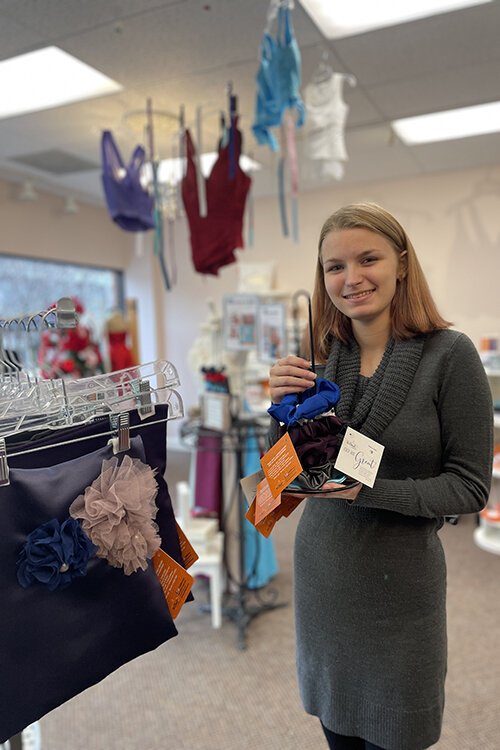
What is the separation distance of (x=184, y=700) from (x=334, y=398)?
68.7 inches

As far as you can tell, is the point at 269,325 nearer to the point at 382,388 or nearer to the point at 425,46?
the point at 425,46

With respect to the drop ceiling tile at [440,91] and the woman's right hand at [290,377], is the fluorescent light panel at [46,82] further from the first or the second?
the woman's right hand at [290,377]

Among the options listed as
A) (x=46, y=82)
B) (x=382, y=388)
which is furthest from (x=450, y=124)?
(x=382, y=388)

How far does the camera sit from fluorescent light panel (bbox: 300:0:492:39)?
7.42 feet

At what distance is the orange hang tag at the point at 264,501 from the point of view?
0.90 m

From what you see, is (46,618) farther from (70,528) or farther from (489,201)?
(489,201)

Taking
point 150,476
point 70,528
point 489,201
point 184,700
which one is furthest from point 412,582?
point 489,201

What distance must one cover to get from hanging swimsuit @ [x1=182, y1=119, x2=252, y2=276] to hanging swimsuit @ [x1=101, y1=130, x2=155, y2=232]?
35cm

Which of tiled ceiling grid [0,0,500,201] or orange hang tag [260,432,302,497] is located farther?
tiled ceiling grid [0,0,500,201]

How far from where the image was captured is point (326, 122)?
9.50ft

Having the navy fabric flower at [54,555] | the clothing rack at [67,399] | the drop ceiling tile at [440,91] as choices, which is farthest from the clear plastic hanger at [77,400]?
the drop ceiling tile at [440,91]

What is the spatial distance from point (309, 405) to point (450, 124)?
3564 millimetres

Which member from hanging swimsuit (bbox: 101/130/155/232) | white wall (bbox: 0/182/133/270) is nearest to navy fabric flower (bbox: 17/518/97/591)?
hanging swimsuit (bbox: 101/130/155/232)

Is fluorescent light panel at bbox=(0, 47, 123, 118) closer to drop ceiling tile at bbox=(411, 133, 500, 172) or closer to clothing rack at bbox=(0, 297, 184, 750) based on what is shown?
clothing rack at bbox=(0, 297, 184, 750)
